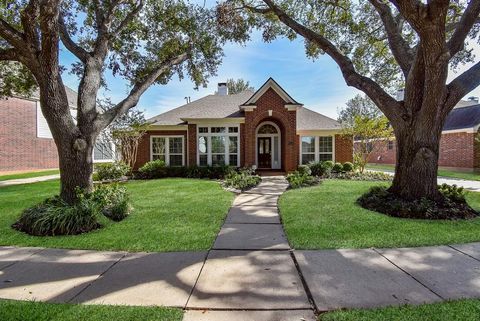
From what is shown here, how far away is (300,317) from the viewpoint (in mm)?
2748

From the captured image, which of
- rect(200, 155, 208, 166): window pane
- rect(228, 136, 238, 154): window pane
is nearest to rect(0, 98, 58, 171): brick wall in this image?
rect(200, 155, 208, 166): window pane

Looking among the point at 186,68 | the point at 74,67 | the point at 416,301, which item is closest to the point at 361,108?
the point at 186,68

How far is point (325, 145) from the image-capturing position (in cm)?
1812

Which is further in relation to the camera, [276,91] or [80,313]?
[276,91]

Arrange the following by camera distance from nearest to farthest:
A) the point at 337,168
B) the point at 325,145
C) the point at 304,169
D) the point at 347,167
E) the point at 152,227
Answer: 1. the point at 152,227
2. the point at 304,169
3. the point at 337,168
4. the point at 347,167
5. the point at 325,145

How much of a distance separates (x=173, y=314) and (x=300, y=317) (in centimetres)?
129

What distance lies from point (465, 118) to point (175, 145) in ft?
73.6

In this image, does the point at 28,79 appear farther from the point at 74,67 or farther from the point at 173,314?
the point at 173,314

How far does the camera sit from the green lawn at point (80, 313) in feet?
8.89

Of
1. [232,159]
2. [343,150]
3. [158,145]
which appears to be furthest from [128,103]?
[343,150]

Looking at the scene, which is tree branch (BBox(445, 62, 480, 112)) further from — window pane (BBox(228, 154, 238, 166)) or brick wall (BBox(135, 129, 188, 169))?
brick wall (BBox(135, 129, 188, 169))

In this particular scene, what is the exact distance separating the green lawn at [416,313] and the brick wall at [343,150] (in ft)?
51.9

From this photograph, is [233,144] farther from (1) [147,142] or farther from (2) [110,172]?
(2) [110,172]

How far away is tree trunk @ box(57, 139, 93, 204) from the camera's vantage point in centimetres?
680
